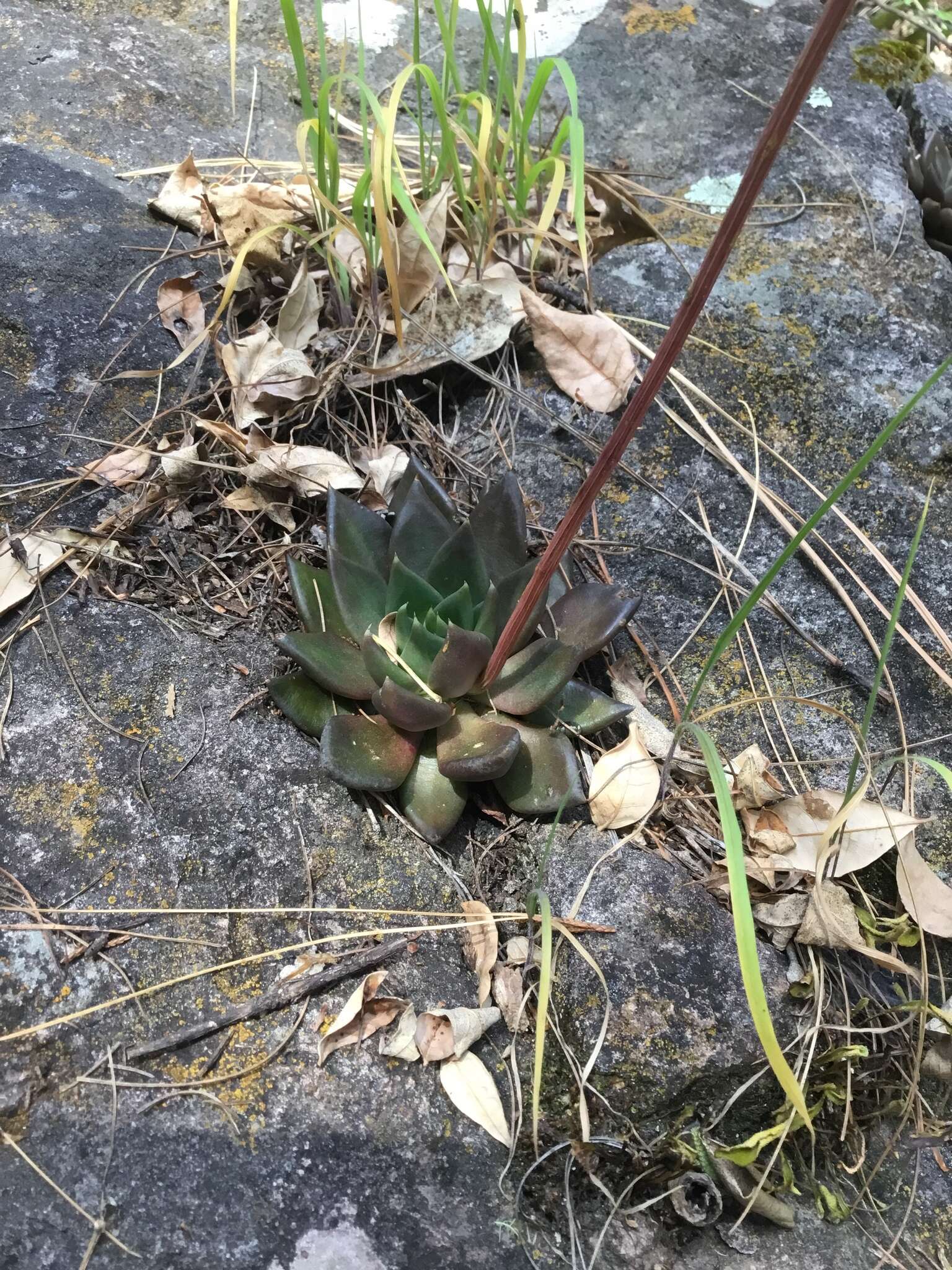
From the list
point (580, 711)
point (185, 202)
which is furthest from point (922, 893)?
point (185, 202)

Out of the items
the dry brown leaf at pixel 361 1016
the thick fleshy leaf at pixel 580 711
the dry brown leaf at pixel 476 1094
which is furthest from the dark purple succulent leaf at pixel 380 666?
the dry brown leaf at pixel 476 1094

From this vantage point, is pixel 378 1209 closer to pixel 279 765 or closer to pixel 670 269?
pixel 279 765

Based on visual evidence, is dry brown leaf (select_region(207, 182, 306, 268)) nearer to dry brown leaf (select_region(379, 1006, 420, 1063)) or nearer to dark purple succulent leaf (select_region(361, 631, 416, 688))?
dark purple succulent leaf (select_region(361, 631, 416, 688))

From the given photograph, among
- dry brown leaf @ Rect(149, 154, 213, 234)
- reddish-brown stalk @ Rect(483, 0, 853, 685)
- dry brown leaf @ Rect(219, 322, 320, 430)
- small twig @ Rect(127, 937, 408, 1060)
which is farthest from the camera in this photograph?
dry brown leaf @ Rect(149, 154, 213, 234)

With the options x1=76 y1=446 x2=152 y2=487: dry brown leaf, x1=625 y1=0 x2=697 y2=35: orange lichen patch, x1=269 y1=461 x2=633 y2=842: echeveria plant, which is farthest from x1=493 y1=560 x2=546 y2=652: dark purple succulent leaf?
x1=625 y1=0 x2=697 y2=35: orange lichen patch

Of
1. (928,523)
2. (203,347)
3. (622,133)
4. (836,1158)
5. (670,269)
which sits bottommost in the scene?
(836,1158)

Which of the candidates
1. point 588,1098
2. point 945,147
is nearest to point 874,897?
point 588,1098

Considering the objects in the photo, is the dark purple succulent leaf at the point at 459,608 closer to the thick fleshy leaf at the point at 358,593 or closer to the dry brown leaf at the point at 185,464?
the thick fleshy leaf at the point at 358,593
